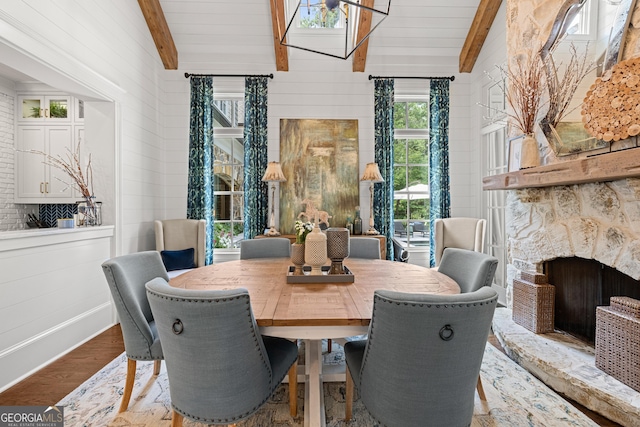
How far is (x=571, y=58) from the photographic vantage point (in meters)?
2.33

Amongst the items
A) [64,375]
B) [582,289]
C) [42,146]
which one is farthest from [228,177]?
[582,289]

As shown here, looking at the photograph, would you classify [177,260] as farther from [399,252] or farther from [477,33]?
[477,33]

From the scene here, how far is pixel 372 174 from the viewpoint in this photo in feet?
13.4

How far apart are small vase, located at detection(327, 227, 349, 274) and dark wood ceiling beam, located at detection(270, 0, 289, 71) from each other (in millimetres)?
3139

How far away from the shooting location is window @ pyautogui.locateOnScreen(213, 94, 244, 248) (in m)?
4.71

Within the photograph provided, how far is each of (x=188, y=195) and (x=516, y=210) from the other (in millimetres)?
3866

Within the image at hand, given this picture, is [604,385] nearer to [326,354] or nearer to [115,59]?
[326,354]

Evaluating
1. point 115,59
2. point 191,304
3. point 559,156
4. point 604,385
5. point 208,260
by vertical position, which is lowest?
point 604,385

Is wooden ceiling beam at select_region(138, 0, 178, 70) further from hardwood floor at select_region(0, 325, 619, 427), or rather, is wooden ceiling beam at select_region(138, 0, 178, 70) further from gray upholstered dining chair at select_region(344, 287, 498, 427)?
gray upholstered dining chair at select_region(344, 287, 498, 427)

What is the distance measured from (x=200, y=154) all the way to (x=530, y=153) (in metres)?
3.78

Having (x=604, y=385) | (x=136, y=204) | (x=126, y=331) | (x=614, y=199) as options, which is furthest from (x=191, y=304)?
(x=136, y=204)

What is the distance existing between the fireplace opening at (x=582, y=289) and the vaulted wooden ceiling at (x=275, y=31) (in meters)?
3.17

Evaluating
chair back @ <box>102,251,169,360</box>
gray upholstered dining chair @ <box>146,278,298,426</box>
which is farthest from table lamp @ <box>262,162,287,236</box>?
gray upholstered dining chair @ <box>146,278,298,426</box>

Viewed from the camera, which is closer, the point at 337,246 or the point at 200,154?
the point at 337,246
